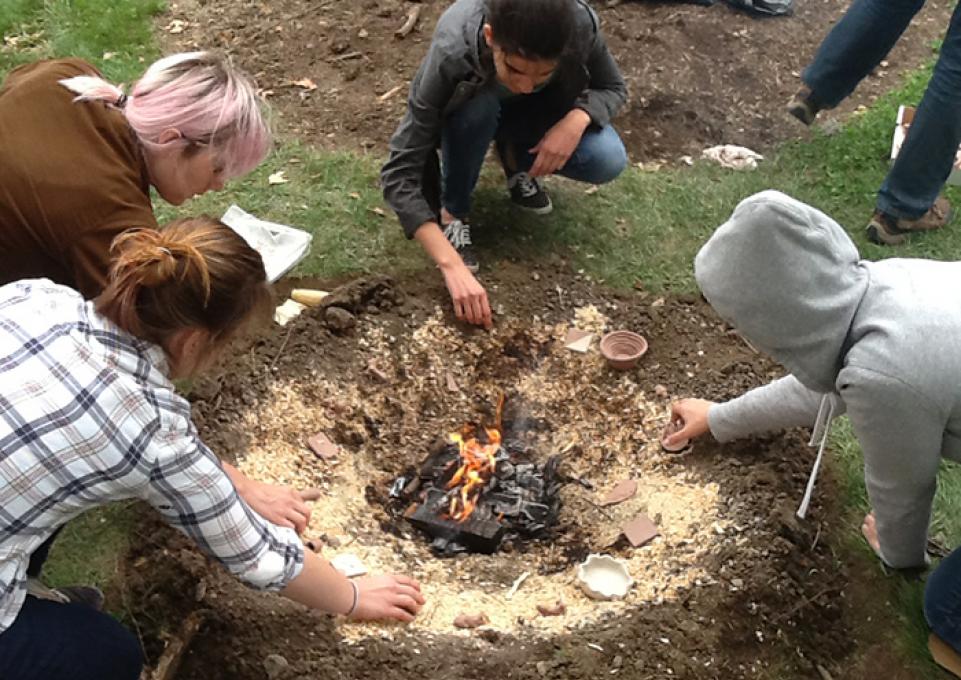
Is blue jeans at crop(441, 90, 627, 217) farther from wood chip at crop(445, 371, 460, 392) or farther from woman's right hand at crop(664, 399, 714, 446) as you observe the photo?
woman's right hand at crop(664, 399, 714, 446)

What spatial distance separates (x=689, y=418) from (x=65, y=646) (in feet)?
6.42

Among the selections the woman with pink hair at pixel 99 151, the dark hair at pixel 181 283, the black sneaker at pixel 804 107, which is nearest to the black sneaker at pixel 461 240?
the woman with pink hair at pixel 99 151

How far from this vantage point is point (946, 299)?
2.14 m

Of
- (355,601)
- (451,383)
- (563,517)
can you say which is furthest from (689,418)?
(355,601)

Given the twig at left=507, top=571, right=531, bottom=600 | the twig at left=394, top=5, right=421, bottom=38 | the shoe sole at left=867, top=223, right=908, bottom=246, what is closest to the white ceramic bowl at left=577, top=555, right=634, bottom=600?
the twig at left=507, top=571, right=531, bottom=600

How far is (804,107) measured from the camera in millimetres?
4605

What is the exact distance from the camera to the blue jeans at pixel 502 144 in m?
3.62

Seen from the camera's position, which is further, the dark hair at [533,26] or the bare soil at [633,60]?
the bare soil at [633,60]

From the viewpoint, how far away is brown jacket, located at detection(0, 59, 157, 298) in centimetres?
228

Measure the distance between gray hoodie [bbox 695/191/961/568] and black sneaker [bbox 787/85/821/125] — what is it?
2.53 m

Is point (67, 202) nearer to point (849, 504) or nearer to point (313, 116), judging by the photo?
point (849, 504)

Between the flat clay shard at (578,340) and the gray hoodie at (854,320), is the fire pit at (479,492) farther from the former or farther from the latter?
the gray hoodie at (854,320)

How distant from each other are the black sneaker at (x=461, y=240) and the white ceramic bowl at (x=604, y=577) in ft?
4.95

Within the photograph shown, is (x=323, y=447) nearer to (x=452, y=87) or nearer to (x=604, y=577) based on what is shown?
(x=604, y=577)
